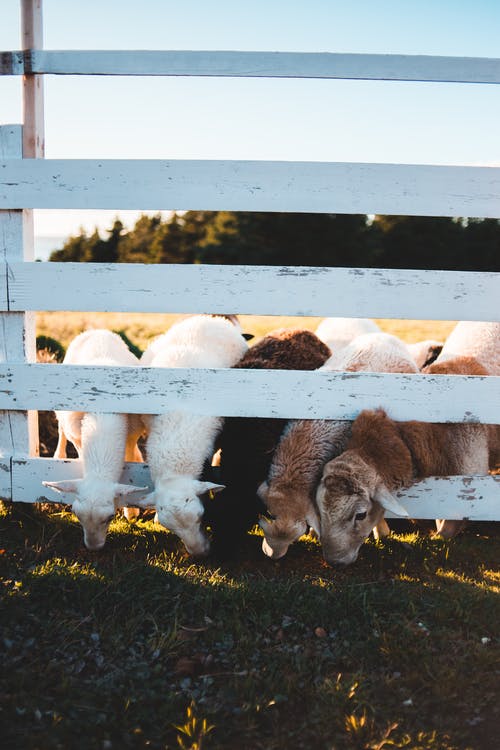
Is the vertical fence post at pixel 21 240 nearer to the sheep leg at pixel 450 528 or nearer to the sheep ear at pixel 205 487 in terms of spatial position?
the sheep ear at pixel 205 487

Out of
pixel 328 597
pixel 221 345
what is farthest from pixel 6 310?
pixel 328 597

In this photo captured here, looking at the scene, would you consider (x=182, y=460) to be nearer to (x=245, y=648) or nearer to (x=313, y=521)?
(x=313, y=521)

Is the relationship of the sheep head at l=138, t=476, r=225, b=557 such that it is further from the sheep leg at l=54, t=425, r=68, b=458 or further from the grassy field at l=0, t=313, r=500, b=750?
the sheep leg at l=54, t=425, r=68, b=458

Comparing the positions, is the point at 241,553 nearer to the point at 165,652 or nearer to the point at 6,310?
the point at 165,652

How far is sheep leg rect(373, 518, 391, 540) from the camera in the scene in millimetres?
4844

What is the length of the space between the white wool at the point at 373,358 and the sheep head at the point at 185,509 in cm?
138

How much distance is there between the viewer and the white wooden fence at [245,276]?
4.29 meters

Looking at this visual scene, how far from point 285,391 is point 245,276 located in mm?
801

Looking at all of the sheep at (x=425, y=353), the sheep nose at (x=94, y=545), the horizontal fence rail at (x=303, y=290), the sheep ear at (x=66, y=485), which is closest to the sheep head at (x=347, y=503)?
the horizontal fence rail at (x=303, y=290)

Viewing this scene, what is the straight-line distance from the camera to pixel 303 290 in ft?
14.3

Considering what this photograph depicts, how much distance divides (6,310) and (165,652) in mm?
2489

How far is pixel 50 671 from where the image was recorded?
324 cm

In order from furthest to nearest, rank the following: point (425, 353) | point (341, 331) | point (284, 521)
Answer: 1. point (341, 331)
2. point (425, 353)
3. point (284, 521)

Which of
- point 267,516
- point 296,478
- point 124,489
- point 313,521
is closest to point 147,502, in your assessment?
point 124,489
